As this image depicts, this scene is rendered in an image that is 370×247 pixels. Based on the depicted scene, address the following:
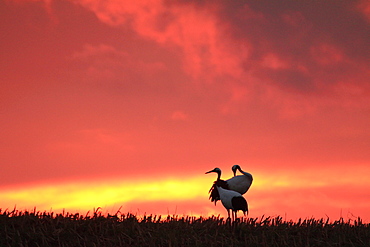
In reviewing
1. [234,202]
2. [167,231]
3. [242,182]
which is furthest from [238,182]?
[167,231]

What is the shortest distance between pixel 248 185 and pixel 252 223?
2.57 meters

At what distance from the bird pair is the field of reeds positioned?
623mm

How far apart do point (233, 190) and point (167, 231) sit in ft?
15.3

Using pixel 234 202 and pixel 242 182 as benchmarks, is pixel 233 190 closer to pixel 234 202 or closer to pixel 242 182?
pixel 242 182

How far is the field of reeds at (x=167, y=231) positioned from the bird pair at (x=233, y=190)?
0.62m

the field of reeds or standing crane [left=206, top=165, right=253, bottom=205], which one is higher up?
standing crane [left=206, top=165, right=253, bottom=205]

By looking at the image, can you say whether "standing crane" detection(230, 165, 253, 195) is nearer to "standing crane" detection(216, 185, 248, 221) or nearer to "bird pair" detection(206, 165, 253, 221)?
"bird pair" detection(206, 165, 253, 221)

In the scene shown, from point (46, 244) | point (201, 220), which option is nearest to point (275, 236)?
point (201, 220)

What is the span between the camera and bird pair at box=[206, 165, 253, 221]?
18.6 m

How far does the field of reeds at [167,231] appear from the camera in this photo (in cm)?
1617

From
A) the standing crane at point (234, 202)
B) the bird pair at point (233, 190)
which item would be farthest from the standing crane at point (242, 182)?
the standing crane at point (234, 202)

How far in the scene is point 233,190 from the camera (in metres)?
21.1

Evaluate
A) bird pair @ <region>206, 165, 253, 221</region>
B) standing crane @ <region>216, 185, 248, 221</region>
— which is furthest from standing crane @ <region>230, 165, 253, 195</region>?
standing crane @ <region>216, 185, 248, 221</region>

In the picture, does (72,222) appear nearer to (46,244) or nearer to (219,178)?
(46,244)
